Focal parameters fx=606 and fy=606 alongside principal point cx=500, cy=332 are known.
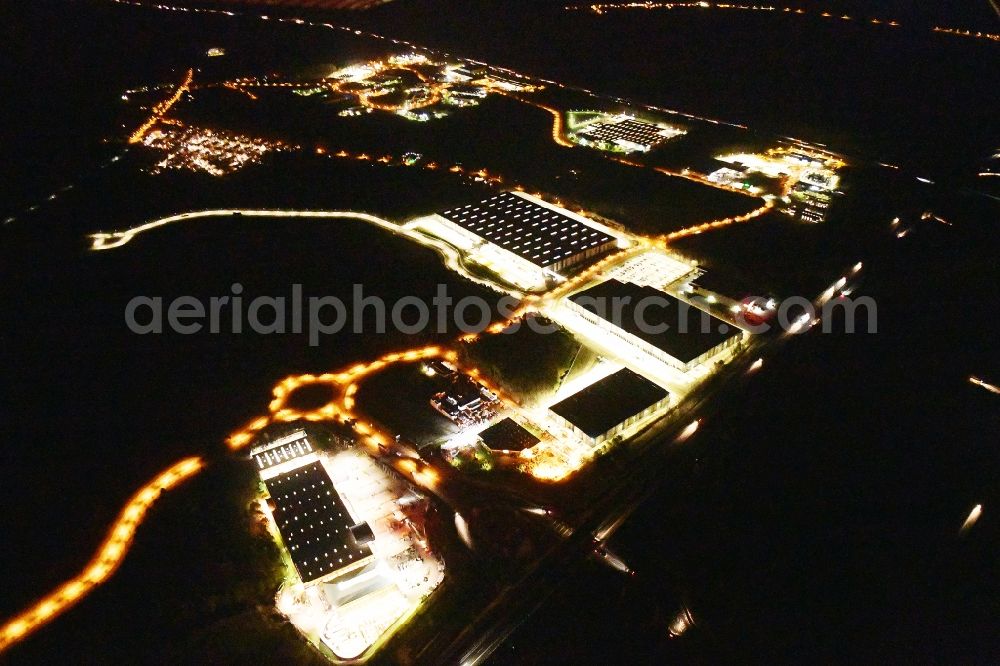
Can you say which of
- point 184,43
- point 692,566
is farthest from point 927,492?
point 184,43

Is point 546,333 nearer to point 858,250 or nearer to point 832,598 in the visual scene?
point 832,598

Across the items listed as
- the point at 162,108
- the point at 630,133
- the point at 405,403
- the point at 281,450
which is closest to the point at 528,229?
the point at 405,403

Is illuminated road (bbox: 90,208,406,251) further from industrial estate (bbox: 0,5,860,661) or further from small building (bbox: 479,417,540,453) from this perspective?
small building (bbox: 479,417,540,453)

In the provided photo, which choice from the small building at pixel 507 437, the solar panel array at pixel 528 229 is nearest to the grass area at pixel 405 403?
the small building at pixel 507 437

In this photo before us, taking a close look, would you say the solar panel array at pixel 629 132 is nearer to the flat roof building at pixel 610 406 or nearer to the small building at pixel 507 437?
A: the flat roof building at pixel 610 406

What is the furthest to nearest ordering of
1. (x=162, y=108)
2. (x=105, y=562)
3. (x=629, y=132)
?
(x=162, y=108), (x=629, y=132), (x=105, y=562)

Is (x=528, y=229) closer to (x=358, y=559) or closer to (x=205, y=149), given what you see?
(x=358, y=559)
